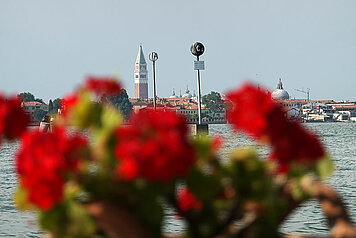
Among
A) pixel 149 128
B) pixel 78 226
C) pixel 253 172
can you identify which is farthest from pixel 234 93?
pixel 78 226

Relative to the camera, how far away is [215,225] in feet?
5.58

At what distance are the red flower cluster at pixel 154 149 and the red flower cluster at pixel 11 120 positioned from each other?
15.4 inches

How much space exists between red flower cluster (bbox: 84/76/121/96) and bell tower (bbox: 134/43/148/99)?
7561 inches

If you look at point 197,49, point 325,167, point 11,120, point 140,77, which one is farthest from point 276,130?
point 140,77

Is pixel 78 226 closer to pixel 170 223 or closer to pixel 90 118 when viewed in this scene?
pixel 90 118

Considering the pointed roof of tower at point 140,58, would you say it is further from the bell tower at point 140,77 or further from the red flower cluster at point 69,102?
the red flower cluster at point 69,102

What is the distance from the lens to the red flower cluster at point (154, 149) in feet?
4.64

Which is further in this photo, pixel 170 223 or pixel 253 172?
pixel 170 223

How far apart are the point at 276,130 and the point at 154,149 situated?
1.03 ft

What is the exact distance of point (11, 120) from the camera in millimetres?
1793

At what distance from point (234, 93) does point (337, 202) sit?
370 mm

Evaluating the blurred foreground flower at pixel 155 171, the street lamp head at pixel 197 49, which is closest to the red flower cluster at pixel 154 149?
the blurred foreground flower at pixel 155 171

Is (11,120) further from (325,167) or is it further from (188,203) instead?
(325,167)

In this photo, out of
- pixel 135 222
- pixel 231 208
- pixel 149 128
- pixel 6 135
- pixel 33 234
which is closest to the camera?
pixel 149 128
